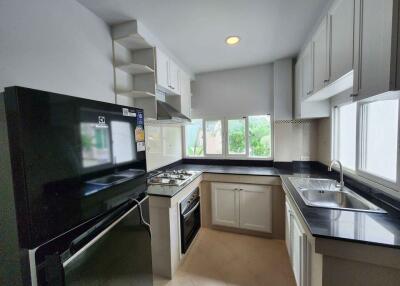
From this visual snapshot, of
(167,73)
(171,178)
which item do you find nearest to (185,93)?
(167,73)

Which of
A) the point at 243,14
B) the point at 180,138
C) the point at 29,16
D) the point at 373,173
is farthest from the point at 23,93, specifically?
the point at 180,138

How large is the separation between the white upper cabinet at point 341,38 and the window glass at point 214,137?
1.90m

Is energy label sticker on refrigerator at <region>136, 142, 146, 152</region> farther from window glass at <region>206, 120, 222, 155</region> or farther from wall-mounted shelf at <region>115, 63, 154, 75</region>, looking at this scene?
window glass at <region>206, 120, 222, 155</region>

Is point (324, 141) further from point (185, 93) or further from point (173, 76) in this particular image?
point (173, 76)

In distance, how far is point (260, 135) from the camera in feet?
9.77

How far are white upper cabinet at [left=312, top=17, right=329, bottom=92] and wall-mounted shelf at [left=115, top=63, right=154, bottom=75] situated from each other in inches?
62.5

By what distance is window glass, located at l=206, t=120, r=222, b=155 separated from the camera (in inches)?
126

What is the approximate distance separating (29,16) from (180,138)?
238cm

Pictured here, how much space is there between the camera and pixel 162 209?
1.76m

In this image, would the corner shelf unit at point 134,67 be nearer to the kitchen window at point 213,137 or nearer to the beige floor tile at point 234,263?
the kitchen window at point 213,137

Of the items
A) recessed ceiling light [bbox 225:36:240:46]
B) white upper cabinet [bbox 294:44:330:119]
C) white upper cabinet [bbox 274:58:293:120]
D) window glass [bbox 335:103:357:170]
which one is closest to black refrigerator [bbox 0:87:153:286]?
recessed ceiling light [bbox 225:36:240:46]

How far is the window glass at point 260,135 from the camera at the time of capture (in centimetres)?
295

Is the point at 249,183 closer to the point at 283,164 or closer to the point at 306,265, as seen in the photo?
the point at 283,164

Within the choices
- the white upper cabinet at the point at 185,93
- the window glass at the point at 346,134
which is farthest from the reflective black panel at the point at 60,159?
the window glass at the point at 346,134
